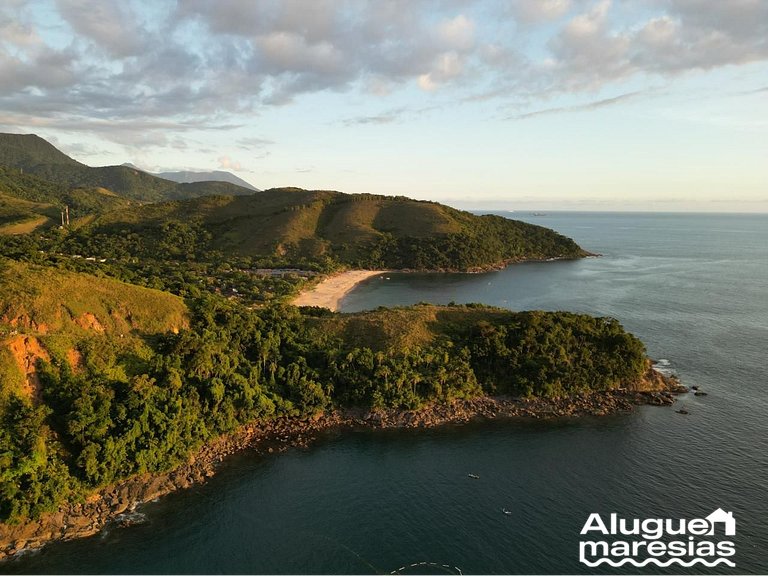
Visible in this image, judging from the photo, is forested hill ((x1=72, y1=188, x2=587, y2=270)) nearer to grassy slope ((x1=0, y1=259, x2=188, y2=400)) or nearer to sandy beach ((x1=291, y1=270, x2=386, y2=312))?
sandy beach ((x1=291, y1=270, x2=386, y2=312))

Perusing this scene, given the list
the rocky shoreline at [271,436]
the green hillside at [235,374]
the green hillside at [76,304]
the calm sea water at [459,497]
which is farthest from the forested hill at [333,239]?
the calm sea water at [459,497]

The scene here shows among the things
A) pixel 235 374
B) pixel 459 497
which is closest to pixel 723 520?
pixel 459 497

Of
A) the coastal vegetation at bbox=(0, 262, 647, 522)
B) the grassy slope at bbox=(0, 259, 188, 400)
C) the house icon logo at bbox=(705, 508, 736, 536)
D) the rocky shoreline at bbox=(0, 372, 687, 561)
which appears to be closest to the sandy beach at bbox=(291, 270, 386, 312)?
the coastal vegetation at bbox=(0, 262, 647, 522)

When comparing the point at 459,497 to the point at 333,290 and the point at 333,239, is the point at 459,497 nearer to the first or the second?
the point at 333,290

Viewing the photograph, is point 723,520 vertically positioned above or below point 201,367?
below

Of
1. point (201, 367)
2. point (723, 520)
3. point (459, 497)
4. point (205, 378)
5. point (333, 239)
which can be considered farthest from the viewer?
point (333, 239)

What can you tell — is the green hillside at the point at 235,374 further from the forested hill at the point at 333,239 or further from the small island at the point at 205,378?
the forested hill at the point at 333,239

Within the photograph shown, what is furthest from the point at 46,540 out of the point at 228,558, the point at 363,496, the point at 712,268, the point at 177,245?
the point at 712,268
